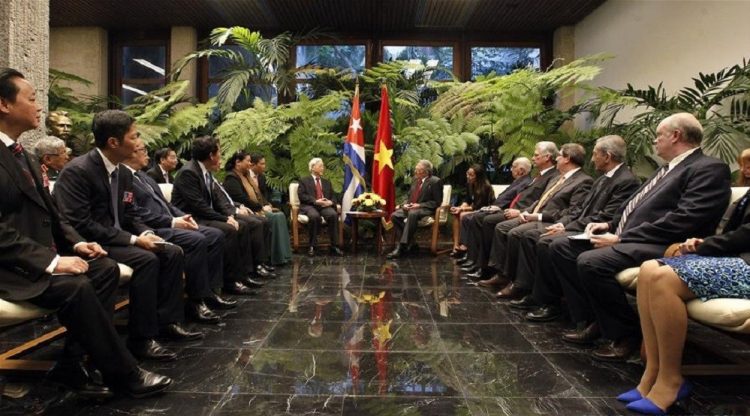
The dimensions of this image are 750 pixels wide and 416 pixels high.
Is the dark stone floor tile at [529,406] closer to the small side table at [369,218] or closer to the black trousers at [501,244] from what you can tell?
the black trousers at [501,244]

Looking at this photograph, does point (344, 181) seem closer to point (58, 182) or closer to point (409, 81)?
point (409, 81)

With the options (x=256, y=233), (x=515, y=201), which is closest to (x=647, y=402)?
(x=515, y=201)

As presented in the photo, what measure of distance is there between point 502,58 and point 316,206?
523 centimetres

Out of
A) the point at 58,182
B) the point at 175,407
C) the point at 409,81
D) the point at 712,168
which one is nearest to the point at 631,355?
the point at 712,168

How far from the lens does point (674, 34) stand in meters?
6.39

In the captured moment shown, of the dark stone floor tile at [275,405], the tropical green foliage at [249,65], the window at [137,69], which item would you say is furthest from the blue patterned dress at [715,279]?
the window at [137,69]

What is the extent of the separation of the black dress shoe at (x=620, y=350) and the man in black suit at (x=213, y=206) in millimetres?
2730

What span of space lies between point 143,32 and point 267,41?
322cm

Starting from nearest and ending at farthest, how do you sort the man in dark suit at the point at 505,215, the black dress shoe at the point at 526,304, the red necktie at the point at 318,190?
the black dress shoe at the point at 526,304 < the man in dark suit at the point at 505,215 < the red necktie at the point at 318,190

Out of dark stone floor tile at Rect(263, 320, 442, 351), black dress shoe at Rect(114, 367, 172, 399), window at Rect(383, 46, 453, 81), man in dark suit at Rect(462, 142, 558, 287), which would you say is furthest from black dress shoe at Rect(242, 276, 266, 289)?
window at Rect(383, 46, 453, 81)

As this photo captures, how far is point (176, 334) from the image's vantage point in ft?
9.68

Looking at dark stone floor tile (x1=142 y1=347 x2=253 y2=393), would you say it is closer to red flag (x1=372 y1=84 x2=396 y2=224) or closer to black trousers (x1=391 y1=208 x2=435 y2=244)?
black trousers (x1=391 y1=208 x2=435 y2=244)

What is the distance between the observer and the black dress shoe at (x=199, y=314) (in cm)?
335

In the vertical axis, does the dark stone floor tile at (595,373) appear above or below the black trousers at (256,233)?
below
